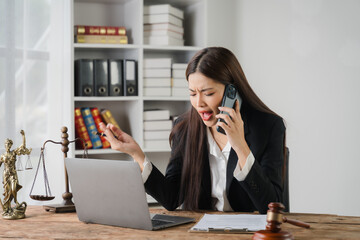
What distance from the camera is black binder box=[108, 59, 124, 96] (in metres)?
3.35

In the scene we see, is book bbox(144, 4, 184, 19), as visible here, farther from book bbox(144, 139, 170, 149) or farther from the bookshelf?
book bbox(144, 139, 170, 149)

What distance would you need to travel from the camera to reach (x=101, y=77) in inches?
131

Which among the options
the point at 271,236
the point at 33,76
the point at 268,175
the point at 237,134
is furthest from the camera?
the point at 33,76

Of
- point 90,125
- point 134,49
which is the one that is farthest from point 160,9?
point 90,125

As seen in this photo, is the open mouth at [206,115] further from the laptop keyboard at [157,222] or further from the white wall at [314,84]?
the white wall at [314,84]

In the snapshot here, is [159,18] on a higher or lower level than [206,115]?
higher

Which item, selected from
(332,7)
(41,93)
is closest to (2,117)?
(41,93)

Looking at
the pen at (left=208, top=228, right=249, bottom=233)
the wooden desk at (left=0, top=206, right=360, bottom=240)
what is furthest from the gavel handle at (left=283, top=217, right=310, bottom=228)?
the pen at (left=208, top=228, right=249, bottom=233)

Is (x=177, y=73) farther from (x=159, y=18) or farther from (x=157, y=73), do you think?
(x=159, y=18)

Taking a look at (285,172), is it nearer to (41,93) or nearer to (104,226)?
(104,226)

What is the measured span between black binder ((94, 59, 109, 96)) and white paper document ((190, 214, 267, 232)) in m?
1.74

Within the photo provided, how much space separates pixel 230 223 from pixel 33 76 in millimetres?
1946

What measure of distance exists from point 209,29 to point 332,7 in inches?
39.4

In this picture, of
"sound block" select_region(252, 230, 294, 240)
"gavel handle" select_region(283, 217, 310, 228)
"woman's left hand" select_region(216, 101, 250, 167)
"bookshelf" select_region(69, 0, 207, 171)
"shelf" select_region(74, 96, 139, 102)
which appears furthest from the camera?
"bookshelf" select_region(69, 0, 207, 171)
